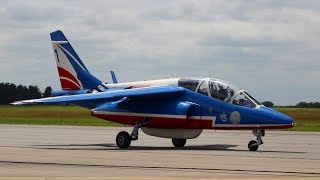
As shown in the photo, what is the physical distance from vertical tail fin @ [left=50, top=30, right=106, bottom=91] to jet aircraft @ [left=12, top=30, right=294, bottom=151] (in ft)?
7.75

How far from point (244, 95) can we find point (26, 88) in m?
123

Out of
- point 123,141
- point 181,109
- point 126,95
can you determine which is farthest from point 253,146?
point 126,95

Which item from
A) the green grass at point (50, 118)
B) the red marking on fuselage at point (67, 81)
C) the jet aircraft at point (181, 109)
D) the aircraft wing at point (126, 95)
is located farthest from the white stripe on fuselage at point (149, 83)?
the green grass at point (50, 118)

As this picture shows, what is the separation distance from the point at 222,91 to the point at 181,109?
1.61m

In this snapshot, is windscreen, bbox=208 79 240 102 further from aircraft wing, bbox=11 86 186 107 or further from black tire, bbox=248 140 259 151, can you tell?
black tire, bbox=248 140 259 151

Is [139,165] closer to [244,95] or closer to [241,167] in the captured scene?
[241,167]

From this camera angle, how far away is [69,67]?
1248 inches

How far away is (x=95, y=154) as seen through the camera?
21672 mm

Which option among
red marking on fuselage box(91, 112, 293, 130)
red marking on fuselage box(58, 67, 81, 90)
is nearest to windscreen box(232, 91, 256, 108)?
red marking on fuselage box(91, 112, 293, 130)

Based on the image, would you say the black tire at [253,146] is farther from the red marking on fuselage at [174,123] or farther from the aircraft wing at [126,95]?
the aircraft wing at [126,95]

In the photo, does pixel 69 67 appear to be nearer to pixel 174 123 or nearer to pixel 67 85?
pixel 67 85

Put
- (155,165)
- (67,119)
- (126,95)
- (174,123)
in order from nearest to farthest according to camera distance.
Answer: (155,165) < (174,123) < (126,95) < (67,119)

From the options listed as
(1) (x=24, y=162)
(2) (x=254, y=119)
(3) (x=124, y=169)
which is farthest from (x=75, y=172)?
(2) (x=254, y=119)

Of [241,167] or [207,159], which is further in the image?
[207,159]
